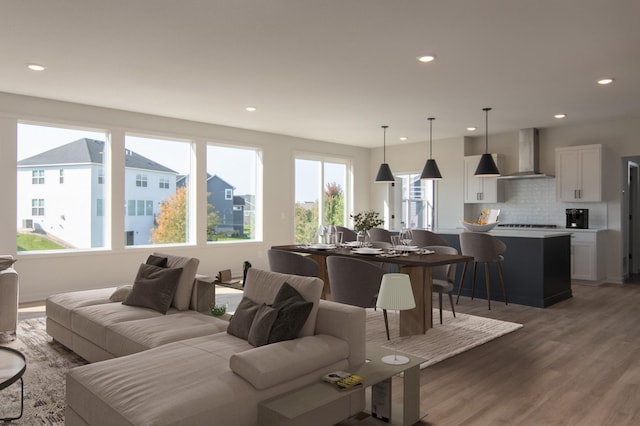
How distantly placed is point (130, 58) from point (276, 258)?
2.49m

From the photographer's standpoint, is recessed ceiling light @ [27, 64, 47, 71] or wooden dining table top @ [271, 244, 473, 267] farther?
recessed ceiling light @ [27, 64, 47, 71]

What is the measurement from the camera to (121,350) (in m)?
3.18

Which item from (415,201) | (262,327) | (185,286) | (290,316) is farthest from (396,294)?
(415,201)

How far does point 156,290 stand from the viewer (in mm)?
3826

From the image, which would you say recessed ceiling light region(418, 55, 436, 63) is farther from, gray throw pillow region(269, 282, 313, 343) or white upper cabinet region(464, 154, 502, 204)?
white upper cabinet region(464, 154, 502, 204)

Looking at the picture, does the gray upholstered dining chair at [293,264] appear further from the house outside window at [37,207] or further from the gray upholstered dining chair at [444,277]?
the house outside window at [37,207]

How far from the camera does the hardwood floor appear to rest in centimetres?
285

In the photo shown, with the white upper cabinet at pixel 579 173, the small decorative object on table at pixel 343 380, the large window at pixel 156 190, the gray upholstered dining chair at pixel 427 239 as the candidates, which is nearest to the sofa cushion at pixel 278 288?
the small decorative object on table at pixel 343 380

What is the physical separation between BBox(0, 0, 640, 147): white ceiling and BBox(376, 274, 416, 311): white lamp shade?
6.55 ft

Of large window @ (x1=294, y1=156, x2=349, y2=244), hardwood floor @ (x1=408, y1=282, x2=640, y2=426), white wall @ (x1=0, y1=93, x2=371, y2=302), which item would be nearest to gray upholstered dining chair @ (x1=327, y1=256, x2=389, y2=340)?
hardwood floor @ (x1=408, y1=282, x2=640, y2=426)

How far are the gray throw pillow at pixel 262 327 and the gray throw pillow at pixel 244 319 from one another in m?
0.11

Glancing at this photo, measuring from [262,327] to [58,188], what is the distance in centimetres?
527

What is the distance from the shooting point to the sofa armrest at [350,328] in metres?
2.74

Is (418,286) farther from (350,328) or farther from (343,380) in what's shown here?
(343,380)
